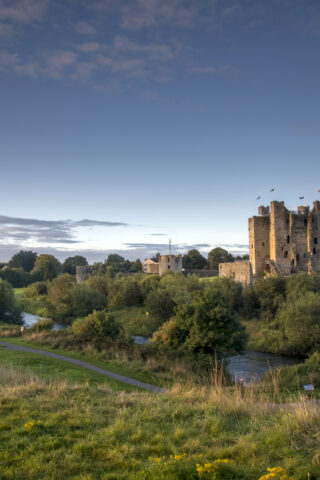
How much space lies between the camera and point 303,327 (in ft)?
92.8

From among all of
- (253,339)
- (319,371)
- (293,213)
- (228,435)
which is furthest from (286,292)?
(228,435)

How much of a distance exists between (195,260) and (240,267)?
162ft

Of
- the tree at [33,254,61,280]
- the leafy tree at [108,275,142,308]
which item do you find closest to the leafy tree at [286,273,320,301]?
the leafy tree at [108,275,142,308]

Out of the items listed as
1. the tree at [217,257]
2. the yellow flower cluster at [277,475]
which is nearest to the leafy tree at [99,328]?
the yellow flower cluster at [277,475]

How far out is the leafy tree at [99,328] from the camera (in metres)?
27.1

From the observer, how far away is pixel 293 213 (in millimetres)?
50781

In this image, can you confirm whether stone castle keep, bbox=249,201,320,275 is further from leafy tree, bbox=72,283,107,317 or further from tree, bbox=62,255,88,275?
tree, bbox=62,255,88,275

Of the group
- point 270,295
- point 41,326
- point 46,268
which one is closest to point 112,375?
point 41,326

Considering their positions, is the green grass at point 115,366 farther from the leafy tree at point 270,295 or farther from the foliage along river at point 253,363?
the leafy tree at point 270,295

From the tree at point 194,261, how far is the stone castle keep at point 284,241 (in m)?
44.3

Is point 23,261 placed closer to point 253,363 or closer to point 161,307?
point 161,307

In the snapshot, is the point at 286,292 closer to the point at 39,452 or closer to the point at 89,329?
the point at 89,329

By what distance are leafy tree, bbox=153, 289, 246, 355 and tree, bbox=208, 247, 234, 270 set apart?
66525 millimetres

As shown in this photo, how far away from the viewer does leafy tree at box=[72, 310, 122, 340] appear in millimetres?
27078
